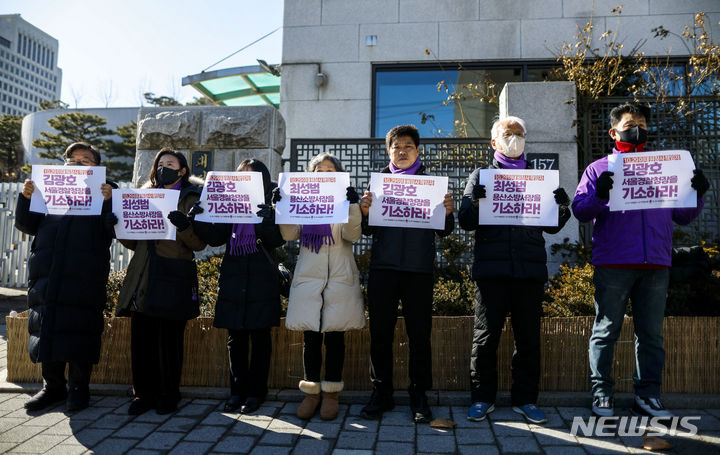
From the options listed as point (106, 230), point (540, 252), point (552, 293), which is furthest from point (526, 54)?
point (106, 230)

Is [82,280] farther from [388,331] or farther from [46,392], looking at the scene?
[388,331]

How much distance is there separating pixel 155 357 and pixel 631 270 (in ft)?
12.1

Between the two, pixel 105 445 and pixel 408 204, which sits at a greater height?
pixel 408 204

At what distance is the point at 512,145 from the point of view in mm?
3900

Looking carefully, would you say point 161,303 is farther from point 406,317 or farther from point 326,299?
point 406,317

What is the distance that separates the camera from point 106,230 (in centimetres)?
416

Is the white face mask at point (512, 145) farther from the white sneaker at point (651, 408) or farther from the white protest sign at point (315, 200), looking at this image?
the white sneaker at point (651, 408)

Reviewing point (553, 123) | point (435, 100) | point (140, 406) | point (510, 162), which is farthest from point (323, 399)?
point (435, 100)

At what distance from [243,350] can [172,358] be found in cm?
58

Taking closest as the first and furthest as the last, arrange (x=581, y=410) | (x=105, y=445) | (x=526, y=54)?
(x=105, y=445) < (x=581, y=410) < (x=526, y=54)

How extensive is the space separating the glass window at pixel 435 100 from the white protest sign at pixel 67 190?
20.4 ft

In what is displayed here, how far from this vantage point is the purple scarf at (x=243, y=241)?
398cm

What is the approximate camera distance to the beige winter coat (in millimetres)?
3732

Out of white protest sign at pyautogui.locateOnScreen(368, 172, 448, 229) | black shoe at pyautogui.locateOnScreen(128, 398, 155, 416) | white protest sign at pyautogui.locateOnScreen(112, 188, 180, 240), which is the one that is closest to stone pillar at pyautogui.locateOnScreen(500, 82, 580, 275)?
white protest sign at pyautogui.locateOnScreen(368, 172, 448, 229)
